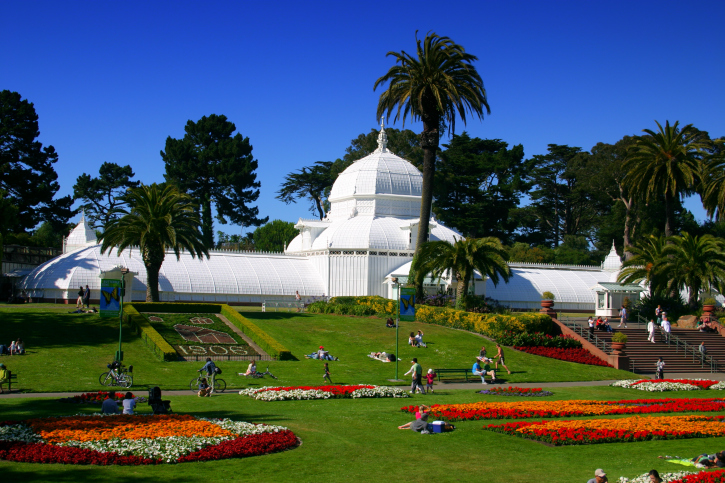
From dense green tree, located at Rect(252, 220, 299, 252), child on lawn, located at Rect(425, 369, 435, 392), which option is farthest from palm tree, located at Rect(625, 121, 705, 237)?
dense green tree, located at Rect(252, 220, 299, 252)

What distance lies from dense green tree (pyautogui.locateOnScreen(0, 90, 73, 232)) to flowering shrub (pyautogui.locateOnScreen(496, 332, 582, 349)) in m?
47.6

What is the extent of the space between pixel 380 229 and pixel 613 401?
1404 inches

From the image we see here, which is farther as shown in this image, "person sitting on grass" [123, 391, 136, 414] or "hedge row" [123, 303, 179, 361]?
"hedge row" [123, 303, 179, 361]

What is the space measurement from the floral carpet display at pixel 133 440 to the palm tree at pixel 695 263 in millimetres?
38199

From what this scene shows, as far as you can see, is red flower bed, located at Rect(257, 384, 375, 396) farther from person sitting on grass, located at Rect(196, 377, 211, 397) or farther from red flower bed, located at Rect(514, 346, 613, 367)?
red flower bed, located at Rect(514, 346, 613, 367)

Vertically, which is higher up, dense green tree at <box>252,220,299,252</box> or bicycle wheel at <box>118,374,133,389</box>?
dense green tree at <box>252,220,299,252</box>

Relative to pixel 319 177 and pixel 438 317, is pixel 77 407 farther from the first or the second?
pixel 319 177

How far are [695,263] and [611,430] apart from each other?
3263 cm

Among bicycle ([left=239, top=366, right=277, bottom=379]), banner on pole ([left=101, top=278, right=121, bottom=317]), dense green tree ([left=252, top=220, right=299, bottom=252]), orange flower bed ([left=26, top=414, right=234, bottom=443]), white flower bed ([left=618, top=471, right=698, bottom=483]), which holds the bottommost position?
bicycle ([left=239, top=366, right=277, bottom=379])

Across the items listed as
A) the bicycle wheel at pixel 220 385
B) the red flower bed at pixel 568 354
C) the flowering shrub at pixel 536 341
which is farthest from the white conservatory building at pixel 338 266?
the bicycle wheel at pixel 220 385

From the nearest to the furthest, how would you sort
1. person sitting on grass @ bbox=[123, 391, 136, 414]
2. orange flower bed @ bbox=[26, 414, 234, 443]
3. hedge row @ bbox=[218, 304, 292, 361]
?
orange flower bed @ bbox=[26, 414, 234, 443] → person sitting on grass @ bbox=[123, 391, 136, 414] → hedge row @ bbox=[218, 304, 292, 361]

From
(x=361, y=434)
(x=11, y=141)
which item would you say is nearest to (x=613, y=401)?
(x=361, y=434)

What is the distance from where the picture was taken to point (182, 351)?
3306 cm

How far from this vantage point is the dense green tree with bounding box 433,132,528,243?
270 ft
